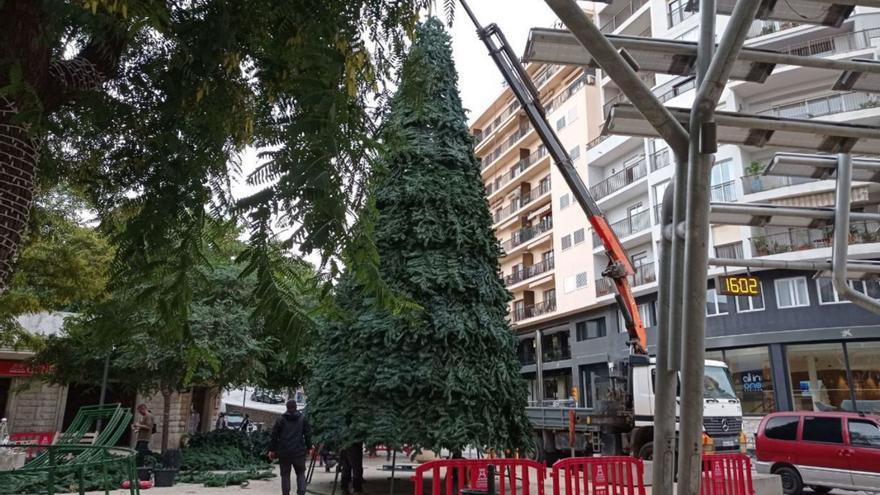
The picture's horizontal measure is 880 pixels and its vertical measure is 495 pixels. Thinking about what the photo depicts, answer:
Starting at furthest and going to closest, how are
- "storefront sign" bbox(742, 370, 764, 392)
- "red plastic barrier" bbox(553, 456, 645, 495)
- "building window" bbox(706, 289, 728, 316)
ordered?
"building window" bbox(706, 289, 728, 316) → "storefront sign" bbox(742, 370, 764, 392) → "red plastic barrier" bbox(553, 456, 645, 495)

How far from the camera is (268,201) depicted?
305 cm

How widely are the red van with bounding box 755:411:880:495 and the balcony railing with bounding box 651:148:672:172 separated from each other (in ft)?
59.3

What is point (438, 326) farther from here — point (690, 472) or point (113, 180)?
point (690, 472)

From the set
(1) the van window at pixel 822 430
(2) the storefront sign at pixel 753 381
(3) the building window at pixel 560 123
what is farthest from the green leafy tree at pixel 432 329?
(3) the building window at pixel 560 123

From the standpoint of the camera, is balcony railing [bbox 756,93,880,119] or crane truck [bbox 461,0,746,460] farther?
balcony railing [bbox 756,93,880,119]

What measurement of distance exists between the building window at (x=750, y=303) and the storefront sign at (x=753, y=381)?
2.72m

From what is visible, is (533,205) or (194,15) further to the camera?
(533,205)

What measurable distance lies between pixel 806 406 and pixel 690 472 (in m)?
27.5

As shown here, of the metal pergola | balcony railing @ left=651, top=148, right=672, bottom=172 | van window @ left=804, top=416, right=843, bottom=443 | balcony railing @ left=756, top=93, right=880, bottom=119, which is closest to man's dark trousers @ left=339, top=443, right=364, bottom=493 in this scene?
the metal pergola

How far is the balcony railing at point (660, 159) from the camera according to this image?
29.8 meters

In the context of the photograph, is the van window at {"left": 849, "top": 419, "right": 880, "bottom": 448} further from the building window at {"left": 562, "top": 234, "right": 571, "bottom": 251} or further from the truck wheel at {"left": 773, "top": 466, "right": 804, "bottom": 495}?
the building window at {"left": 562, "top": 234, "right": 571, "bottom": 251}

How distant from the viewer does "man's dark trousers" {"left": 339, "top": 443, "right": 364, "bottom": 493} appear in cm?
1140

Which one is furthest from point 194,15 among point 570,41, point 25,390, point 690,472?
point 25,390

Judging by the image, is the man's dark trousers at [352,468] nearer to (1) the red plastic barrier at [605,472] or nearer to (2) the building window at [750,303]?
(1) the red plastic barrier at [605,472]
